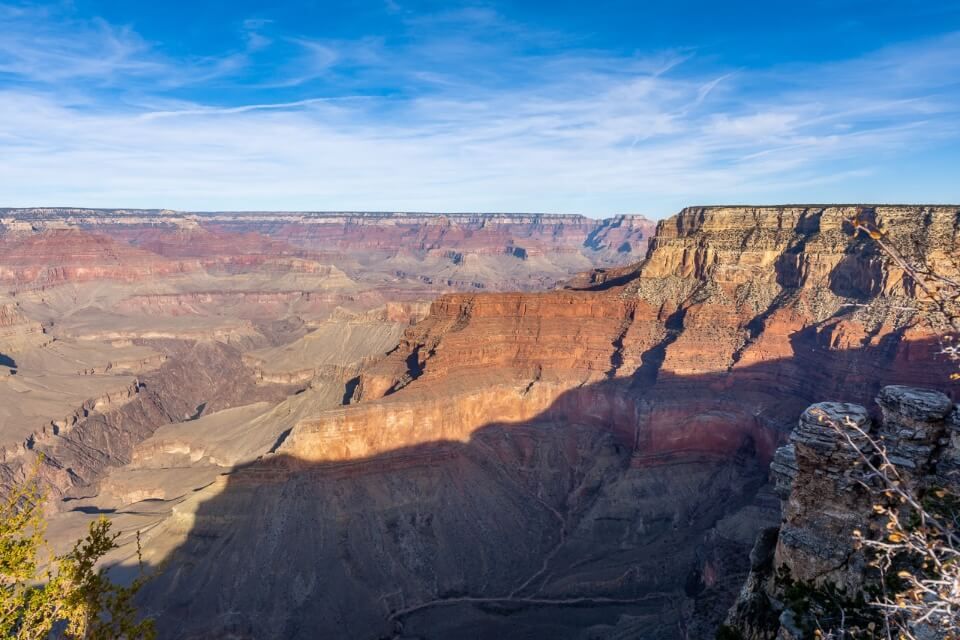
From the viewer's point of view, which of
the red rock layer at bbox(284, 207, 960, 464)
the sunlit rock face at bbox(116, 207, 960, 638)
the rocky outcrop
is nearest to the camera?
the rocky outcrop

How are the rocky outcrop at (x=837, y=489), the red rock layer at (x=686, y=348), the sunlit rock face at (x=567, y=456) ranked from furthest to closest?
the red rock layer at (x=686, y=348) → the sunlit rock face at (x=567, y=456) → the rocky outcrop at (x=837, y=489)

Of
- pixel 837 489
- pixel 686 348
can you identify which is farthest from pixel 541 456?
pixel 837 489

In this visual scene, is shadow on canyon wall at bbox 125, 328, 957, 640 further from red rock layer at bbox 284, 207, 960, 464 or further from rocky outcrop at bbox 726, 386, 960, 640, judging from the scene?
rocky outcrop at bbox 726, 386, 960, 640

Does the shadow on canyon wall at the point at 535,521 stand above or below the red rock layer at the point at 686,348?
below

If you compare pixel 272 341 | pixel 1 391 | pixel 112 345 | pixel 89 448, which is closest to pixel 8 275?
pixel 112 345

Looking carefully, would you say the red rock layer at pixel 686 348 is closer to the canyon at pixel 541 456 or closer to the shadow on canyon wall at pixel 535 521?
the canyon at pixel 541 456

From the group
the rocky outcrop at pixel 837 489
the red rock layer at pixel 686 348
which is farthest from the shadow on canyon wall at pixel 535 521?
the rocky outcrop at pixel 837 489

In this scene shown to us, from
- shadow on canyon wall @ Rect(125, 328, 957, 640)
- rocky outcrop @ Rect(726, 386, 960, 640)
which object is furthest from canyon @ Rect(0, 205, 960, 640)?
rocky outcrop @ Rect(726, 386, 960, 640)
